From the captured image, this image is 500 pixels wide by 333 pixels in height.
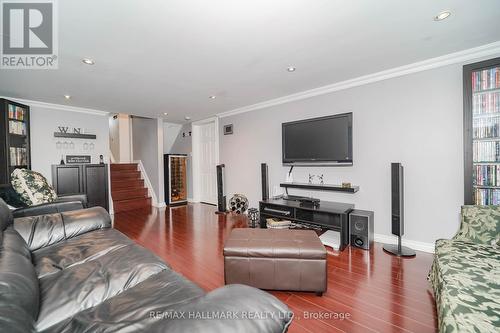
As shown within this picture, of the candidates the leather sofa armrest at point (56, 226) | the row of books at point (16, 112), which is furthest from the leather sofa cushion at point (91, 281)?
the row of books at point (16, 112)

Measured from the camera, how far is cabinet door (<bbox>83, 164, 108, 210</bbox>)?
4445 millimetres

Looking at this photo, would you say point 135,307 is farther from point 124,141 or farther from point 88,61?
point 124,141

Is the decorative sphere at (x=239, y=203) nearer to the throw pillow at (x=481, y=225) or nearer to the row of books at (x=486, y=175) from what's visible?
the throw pillow at (x=481, y=225)

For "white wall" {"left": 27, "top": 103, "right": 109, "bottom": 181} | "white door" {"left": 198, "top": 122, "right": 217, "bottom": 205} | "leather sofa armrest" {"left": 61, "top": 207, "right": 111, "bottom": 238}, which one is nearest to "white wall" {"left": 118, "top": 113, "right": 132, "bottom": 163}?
"white wall" {"left": 27, "top": 103, "right": 109, "bottom": 181}

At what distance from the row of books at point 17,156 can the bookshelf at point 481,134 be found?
6227 mm

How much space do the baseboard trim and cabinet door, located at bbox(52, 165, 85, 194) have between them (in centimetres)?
542

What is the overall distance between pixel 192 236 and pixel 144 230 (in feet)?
3.26

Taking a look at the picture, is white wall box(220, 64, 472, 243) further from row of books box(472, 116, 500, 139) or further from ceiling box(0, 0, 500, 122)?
ceiling box(0, 0, 500, 122)

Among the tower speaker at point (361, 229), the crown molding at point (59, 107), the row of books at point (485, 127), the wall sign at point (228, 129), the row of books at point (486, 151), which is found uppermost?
the crown molding at point (59, 107)

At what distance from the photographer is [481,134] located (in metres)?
2.24

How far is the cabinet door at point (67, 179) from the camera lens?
4172 millimetres

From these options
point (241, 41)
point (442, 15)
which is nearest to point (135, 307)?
point (241, 41)

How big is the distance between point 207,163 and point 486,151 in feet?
16.5

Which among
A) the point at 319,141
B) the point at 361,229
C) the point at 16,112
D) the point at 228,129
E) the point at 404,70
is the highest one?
the point at 404,70
